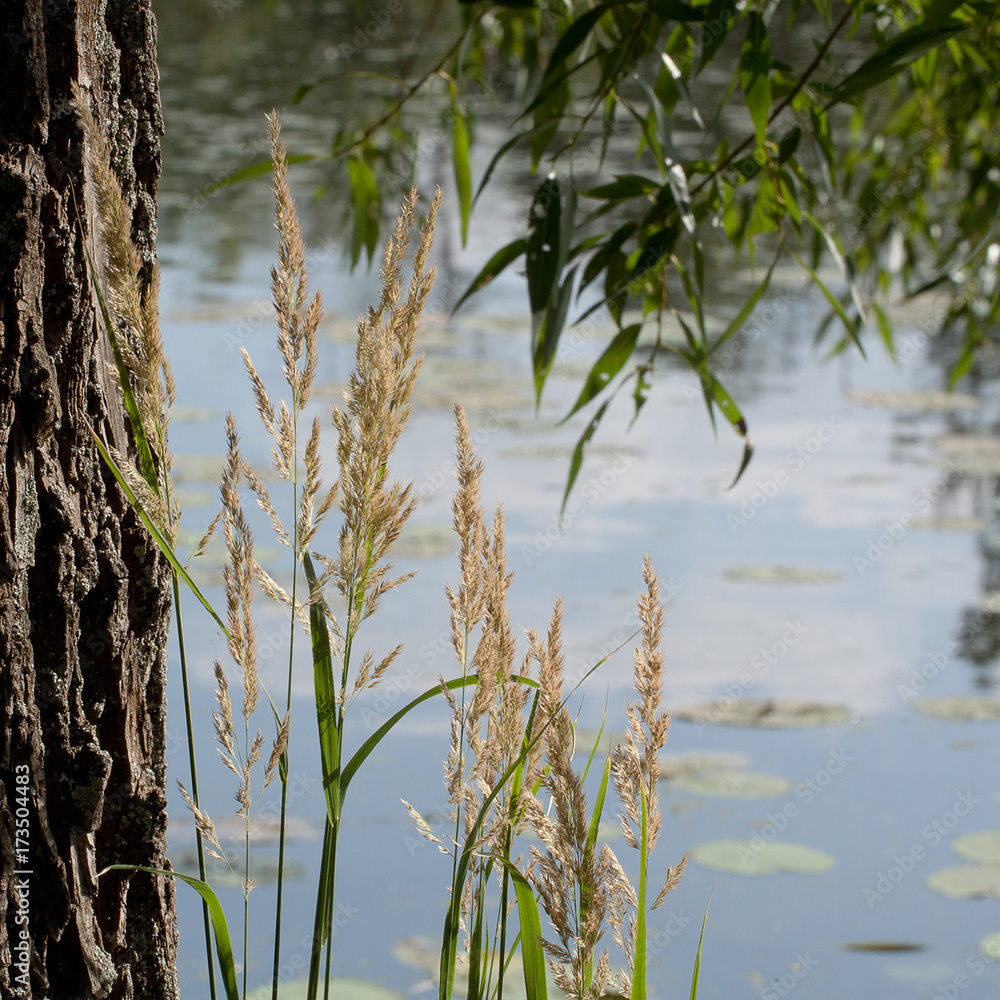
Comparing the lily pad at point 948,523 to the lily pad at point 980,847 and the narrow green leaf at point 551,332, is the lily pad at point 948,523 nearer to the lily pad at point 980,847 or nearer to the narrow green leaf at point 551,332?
the lily pad at point 980,847

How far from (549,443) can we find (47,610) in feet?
10.2

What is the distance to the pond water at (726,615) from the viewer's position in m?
1.80

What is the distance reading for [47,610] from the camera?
28.6 inches

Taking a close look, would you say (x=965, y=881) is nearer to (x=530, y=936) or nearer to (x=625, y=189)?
(x=625, y=189)

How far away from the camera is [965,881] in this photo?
6.28 ft

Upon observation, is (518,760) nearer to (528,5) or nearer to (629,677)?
(528,5)

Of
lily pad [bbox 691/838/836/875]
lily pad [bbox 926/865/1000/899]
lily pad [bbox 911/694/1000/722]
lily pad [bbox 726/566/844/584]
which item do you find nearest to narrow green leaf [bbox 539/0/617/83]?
lily pad [bbox 691/838/836/875]

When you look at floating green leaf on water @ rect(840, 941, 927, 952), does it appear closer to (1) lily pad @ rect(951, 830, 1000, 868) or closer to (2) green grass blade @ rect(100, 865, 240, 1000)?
(1) lily pad @ rect(951, 830, 1000, 868)

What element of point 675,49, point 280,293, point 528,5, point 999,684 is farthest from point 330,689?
point 999,684

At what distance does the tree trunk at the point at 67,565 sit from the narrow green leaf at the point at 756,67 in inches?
22.2

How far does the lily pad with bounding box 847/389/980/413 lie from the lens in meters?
4.27

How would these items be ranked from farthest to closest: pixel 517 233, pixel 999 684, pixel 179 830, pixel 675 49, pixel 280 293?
pixel 517 233
pixel 999 684
pixel 179 830
pixel 675 49
pixel 280 293

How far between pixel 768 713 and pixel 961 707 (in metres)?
0.38

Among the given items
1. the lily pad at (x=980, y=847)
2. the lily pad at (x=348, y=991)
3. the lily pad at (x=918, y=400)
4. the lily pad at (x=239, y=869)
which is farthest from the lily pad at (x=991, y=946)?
the lily pad at (x=918, y=400)
